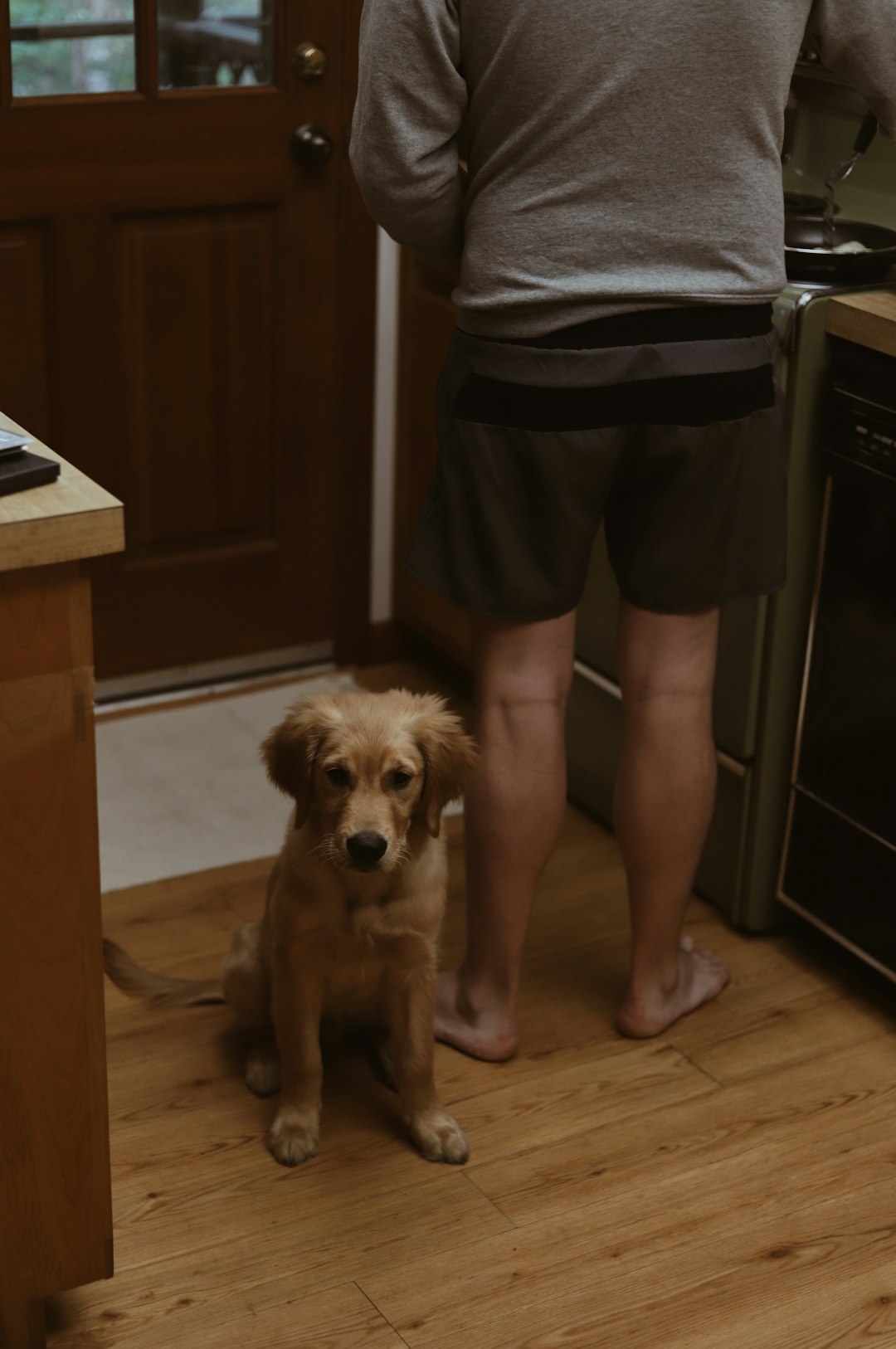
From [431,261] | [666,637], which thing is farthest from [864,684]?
[431,261]

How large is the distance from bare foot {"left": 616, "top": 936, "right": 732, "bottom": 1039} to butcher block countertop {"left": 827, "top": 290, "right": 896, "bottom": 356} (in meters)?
0.88

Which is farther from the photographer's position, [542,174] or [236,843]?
[236,843]

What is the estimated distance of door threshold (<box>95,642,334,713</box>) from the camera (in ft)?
10.3

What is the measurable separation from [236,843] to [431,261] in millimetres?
1093

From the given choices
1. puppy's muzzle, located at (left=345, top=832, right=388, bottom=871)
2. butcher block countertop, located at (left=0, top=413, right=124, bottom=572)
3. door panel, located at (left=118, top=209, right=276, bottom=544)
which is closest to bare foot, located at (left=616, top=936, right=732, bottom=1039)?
puppy's muzzle, located at (left=345, top=832, right=388, bottom=871)

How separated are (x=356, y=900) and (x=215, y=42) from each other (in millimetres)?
1686

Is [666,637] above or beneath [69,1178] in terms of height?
above

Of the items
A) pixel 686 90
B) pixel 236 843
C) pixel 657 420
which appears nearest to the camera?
pixel 686 90

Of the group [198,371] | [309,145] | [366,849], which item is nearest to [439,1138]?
[366,849]

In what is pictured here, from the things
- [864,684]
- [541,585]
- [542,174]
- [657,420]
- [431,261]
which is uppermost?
[542,174]

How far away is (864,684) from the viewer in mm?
2191

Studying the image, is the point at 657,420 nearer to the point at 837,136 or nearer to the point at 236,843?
the point at 837,136

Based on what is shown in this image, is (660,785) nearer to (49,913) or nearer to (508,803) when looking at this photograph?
(508,803)

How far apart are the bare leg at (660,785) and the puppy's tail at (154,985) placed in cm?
57
